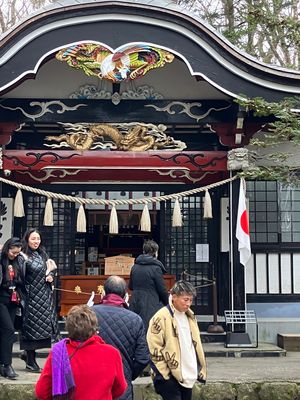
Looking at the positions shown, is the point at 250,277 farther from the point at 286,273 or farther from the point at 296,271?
the point at 296,271

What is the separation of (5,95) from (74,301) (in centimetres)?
389

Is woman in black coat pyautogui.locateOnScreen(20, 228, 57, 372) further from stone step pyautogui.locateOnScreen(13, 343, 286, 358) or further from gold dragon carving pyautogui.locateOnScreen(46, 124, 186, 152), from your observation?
gold dragon carving pyautogui.locateOnScreen(46, 124, 186, 152)

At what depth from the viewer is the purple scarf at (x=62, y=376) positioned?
3.55 metres

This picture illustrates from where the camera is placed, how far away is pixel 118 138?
34.7 feet

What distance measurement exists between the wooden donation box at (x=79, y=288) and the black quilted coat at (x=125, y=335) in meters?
6.16

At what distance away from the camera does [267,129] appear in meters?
10.5

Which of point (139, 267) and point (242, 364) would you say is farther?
point (242, 364)

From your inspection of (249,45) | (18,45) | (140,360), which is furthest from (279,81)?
(249,45)

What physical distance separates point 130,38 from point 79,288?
4.51 m

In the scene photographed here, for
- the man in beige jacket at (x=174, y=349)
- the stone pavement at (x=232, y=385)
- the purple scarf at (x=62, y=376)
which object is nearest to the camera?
the purple scarf at (x=62, y=376)

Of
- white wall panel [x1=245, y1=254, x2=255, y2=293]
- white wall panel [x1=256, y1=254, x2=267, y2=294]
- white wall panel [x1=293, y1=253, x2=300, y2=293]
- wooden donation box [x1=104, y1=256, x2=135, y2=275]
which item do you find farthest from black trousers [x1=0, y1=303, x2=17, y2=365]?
white wall panel [x1=293, y1=253, x2=300, y2=293]

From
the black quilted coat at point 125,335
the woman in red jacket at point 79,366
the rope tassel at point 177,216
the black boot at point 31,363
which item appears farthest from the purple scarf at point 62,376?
the rope tassel at point 177,216

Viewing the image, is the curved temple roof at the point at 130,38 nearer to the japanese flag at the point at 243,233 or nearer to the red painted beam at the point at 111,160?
the red painted beam at the point at 111,160

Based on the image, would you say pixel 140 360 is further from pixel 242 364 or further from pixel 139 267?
pixel 242 364
